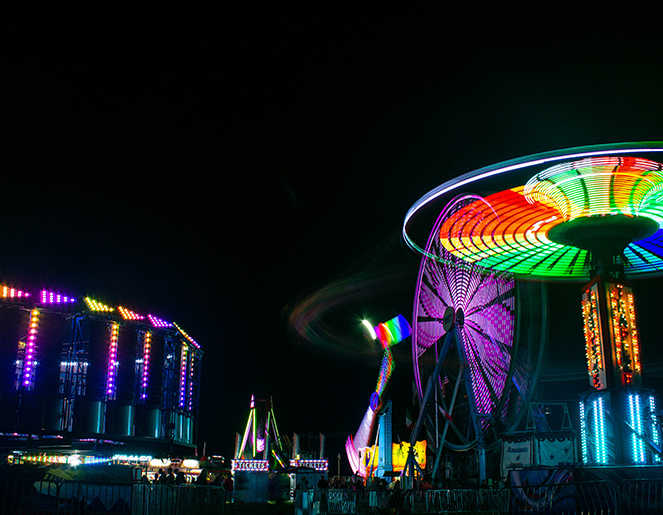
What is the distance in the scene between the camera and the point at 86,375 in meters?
34.6

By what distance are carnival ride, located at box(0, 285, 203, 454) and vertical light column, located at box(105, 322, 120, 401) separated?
0.18 feet

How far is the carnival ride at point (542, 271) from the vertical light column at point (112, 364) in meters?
16.5

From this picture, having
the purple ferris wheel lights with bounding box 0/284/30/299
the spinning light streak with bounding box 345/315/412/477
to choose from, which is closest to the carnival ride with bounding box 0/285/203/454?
the purple ferris wheel lights with bounding box 0/284/30/299

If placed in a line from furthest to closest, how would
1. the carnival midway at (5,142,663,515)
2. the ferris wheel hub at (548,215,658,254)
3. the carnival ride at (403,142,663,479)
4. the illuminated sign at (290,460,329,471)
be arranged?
1. the illuminated sign at (290,460,329,471)
2. the ferris wheel hub at (548,215,658,254)
3. the carnival ride at (403,142,663,479)
4. the carnival midway at (5,142,663,515)

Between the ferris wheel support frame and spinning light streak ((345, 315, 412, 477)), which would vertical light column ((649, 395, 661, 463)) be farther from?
spinning light streak ((345, 315, 412, 477))

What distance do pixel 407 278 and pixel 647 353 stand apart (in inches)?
765

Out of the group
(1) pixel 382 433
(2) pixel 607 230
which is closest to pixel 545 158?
(2) pixel 607 230

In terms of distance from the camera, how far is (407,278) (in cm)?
5612

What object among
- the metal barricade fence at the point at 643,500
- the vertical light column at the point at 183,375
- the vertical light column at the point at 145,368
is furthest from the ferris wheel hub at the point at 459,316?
the vertical light column at the point at 183,375

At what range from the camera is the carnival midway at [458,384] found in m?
16.1

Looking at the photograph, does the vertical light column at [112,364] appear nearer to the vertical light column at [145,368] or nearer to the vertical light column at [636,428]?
the vertical light column at [145,368]

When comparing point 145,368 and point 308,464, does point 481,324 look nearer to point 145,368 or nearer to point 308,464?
point 308,464

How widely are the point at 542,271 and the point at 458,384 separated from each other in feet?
19.7

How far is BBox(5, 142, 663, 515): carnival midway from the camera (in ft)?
52.7
